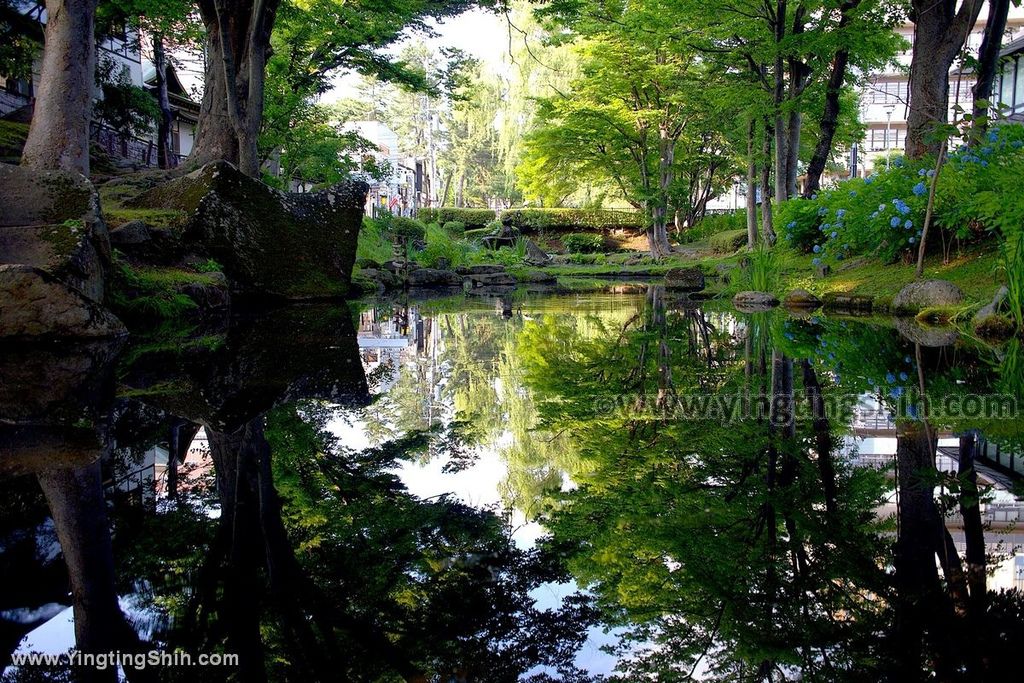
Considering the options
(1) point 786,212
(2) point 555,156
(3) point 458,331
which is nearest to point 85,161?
(3) point 458,331

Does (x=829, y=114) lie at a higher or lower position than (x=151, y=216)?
higher

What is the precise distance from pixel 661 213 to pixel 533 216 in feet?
43.6

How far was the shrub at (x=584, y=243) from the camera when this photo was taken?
127 ft

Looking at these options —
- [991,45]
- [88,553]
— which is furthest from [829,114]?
[88,553]

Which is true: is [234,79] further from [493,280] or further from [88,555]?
[88,555]

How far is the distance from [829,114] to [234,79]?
1174 cm

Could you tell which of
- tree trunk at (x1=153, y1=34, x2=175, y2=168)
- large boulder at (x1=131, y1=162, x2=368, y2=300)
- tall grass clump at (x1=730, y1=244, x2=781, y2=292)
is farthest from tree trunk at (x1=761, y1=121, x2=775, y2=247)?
tree trunk at (x1=153, y1=34, x2=175, y2=168)

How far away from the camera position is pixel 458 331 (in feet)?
27.2

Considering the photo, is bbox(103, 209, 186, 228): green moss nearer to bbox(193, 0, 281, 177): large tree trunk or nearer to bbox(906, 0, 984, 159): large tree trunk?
bbox(193, 0, 281, 177): large tree trunk

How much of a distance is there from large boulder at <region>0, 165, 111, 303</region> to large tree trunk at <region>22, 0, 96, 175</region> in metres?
0.97

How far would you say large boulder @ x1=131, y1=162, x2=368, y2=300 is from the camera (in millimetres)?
11086

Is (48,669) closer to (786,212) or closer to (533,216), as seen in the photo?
(786,212)

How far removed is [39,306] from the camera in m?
6.02

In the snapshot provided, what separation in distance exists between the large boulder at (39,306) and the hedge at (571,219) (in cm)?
3435
